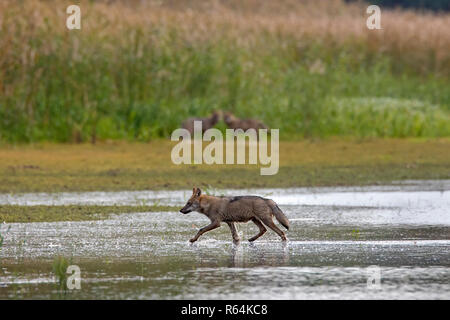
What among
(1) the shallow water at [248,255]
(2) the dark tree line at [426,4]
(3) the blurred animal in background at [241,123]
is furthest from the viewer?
(2) the dark tree line at [426,4]

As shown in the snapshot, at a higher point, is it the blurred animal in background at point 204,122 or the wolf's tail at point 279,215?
the blurred animal in background at point 204,122

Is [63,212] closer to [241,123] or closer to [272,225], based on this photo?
[272,225]

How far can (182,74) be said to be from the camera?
74.1 ft

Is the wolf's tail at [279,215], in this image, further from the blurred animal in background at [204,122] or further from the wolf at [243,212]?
the blurred animal in background at [204,122]

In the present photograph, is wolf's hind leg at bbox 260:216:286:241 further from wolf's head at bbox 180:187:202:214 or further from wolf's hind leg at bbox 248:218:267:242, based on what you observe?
wolf's head at bbox 180:187:202:214

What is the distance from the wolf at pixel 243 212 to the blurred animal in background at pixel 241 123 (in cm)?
1026

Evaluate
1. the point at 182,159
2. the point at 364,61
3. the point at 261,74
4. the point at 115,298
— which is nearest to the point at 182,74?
the point at 261,74

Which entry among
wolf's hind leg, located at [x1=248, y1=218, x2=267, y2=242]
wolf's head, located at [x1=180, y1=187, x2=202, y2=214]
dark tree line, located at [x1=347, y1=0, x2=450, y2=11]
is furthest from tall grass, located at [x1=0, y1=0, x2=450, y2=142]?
dark tree line, located at [x1=347, y1=0, x2=450, y2=11]

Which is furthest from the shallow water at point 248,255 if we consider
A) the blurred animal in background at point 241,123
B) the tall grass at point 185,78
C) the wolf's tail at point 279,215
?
the blurred animal in background at point 241,123

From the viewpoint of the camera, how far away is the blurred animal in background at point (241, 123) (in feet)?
69.1

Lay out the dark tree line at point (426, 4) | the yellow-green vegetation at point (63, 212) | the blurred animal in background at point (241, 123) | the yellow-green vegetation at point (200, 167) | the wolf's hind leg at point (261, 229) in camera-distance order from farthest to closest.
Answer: the dark tree line at point (426, 4) → the blurred animal in background at point (241, 123) → the yellow-green vegetation at point (200, 167) → the yellow-green vegetation at point (63, 212) → the wolf's hind leg at point (261, 229)
